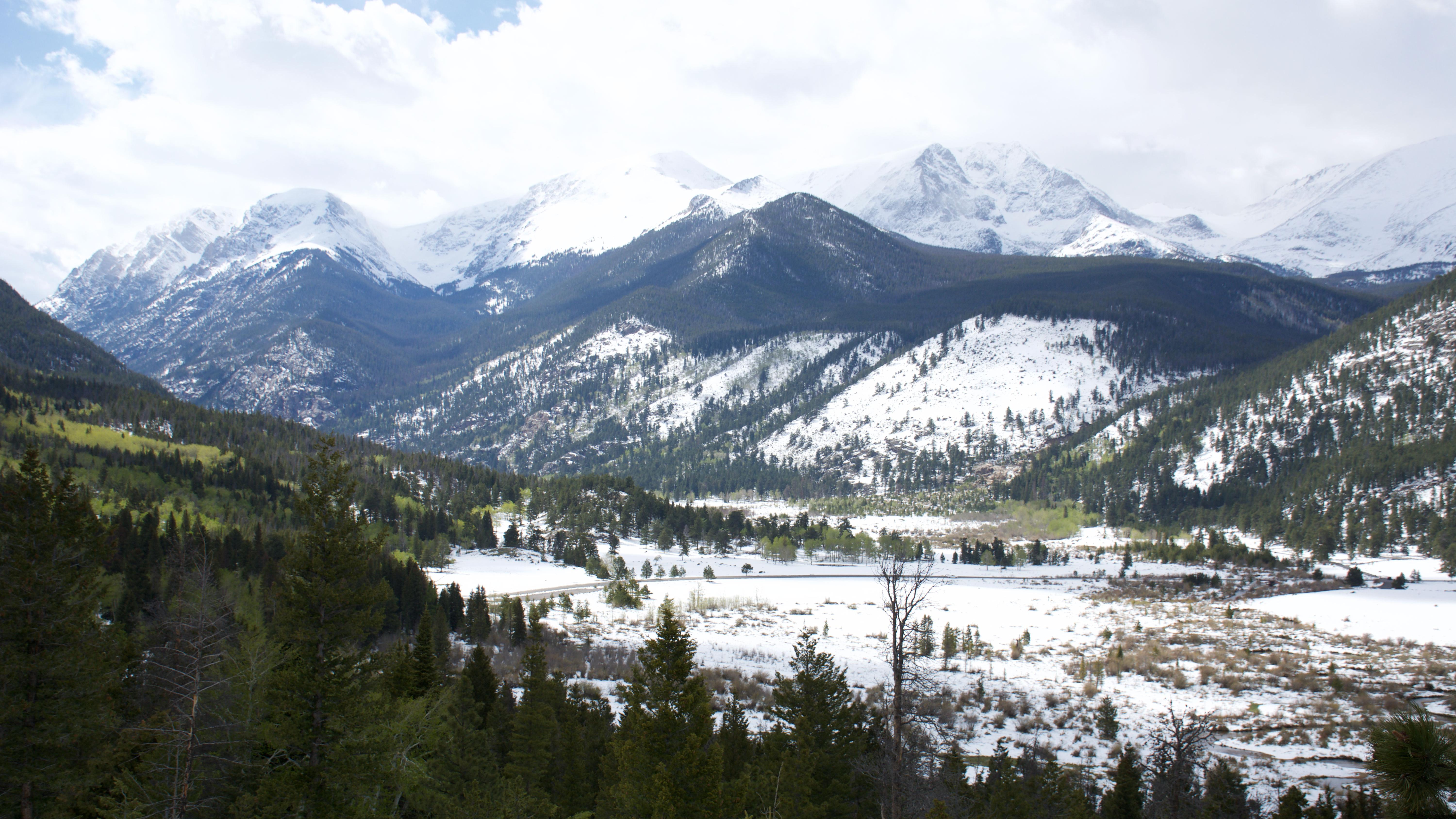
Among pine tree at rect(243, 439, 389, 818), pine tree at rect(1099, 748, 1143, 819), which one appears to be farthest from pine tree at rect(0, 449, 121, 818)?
pine tree at rect(1099, 748, 1143, 819)

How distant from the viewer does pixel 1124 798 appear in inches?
1041

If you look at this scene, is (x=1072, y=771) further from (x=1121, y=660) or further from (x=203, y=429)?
(x=203, y=429)

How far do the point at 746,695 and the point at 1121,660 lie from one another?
93.9ft

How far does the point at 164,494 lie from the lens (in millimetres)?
99000

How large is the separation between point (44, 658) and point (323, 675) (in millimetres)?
8389

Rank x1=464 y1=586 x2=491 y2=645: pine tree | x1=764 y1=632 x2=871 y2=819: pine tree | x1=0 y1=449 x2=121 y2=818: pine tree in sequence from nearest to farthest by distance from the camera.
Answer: x1=0 y1=449 x2=121 y2=818: pine tree
x1=764 y1=632 x2=871 y2=819: pine tree
x1=464 y1=586 x2=491 y2=645: pine tree

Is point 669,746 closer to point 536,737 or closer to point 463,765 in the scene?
point 463,765

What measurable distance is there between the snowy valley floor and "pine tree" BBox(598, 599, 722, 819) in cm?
536

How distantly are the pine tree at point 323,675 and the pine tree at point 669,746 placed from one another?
5695 mm

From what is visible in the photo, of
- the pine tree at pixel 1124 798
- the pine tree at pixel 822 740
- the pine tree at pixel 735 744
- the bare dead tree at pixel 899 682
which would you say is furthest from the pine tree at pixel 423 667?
the pine tree at pixel 1124 798

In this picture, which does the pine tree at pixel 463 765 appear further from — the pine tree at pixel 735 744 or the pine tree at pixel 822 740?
the pine tree at pixel 822 740

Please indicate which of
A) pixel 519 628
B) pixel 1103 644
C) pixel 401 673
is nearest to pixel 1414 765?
pixel 401 673

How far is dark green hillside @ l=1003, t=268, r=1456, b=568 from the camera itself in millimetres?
123438

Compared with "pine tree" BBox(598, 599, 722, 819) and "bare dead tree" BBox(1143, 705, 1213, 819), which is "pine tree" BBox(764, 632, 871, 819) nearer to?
"pine tree" BBox(598, 599, 722, 819)
